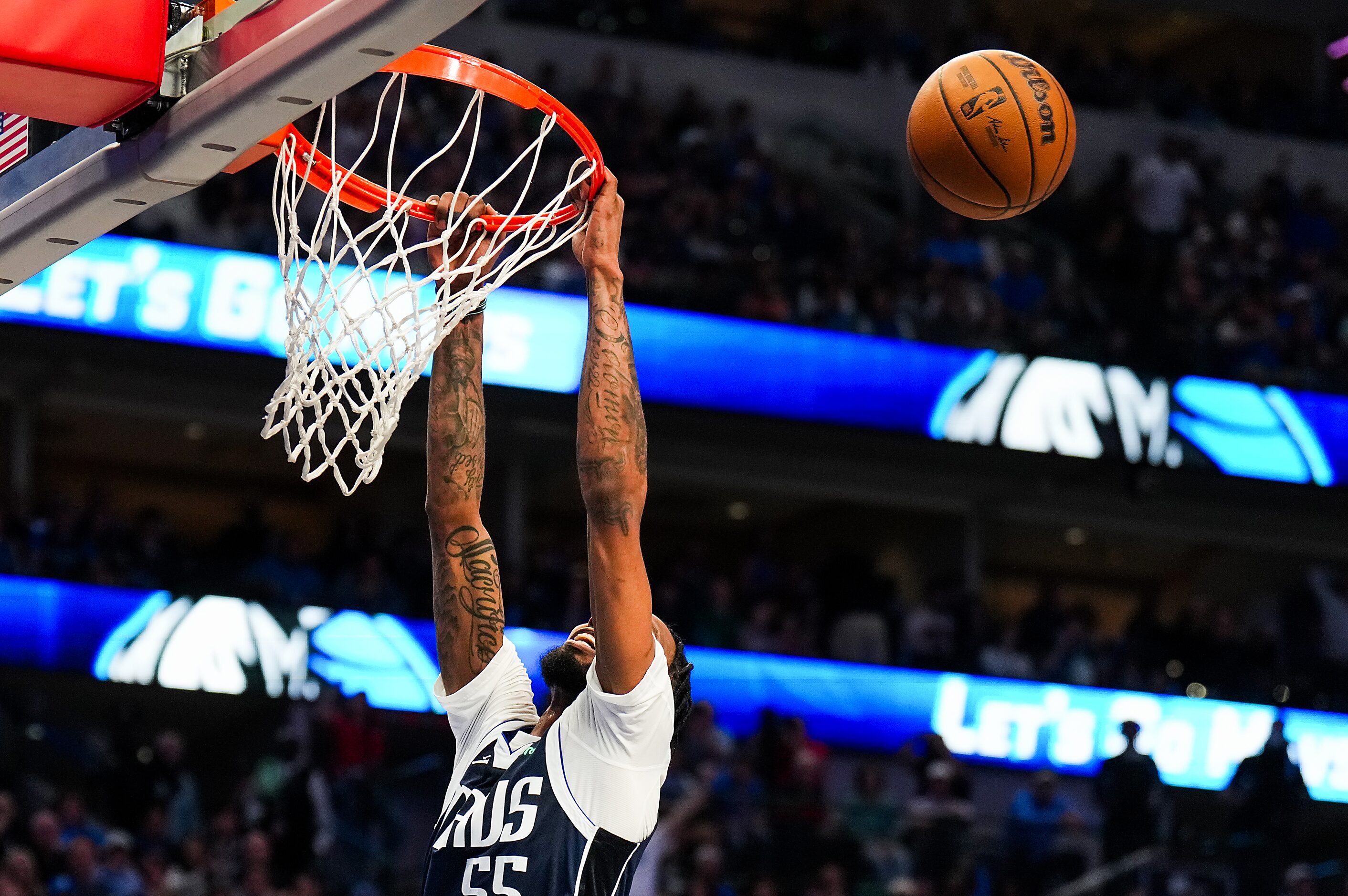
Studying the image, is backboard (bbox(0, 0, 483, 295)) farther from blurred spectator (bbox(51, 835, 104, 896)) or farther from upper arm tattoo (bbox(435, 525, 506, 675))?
blurred spectator (bbox(51, 835, 104, 896))

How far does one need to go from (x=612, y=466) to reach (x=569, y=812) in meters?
0.70

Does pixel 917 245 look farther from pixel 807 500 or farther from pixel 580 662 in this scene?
pixel 580 662

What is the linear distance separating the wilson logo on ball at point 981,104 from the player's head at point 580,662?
2143mm

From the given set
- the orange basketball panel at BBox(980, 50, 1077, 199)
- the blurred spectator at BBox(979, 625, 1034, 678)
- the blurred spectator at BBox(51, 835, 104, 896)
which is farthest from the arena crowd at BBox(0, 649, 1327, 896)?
the orange basketball panel at BBox(980, 50, 1077, 199)

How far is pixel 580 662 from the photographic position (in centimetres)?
393

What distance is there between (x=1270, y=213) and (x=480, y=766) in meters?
16.4

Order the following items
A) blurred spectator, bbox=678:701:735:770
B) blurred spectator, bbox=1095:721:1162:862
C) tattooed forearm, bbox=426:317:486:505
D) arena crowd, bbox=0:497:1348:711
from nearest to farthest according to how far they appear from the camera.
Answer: tattooed forearm, bbox=426:317:486:505 < blurred spectator, bbox=1095:721:1162:862 < blurred spectator, bbox=678:701:735:770 < arena crowd, bbox=0:497:1348:711

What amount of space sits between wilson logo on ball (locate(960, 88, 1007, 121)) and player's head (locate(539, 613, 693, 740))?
214 centimetres

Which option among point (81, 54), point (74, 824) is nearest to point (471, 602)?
point (81, 54)

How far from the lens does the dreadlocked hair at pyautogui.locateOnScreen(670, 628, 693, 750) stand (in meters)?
3.95

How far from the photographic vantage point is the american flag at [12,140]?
Answer: 4.22 meters

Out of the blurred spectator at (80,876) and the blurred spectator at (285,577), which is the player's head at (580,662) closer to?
the blurred spectator at (80,876)

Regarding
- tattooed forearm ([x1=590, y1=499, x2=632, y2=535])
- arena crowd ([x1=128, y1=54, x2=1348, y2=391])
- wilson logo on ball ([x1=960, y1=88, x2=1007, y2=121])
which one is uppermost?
arena crowd ([x1=128, y1=54, x2=1348, y2=391])

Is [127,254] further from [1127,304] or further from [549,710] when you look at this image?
[549,710]
